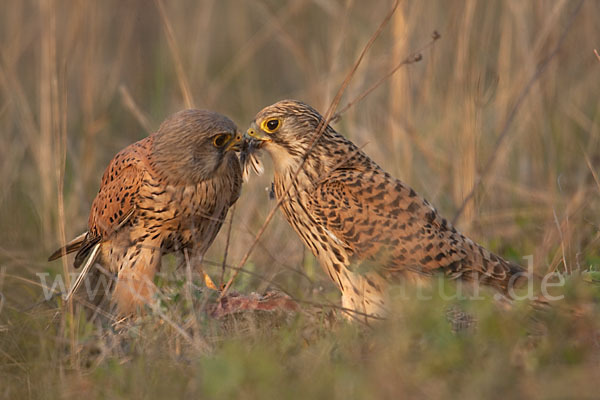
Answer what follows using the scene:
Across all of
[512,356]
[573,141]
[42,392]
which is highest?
[573,141]

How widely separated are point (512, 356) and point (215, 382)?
115cm

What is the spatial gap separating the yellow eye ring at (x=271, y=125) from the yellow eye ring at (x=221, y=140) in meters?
0.22

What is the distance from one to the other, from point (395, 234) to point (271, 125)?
3.05 ft

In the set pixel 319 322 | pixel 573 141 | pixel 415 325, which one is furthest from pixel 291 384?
pixel 573 141

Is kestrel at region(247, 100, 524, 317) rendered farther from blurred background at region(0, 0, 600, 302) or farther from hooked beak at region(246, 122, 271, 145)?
blurred background at region(0, 0, 600, 302)

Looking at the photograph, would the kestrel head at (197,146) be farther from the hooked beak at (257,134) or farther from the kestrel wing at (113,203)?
the kestrel wing at (113,203)

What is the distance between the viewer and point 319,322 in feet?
12.6

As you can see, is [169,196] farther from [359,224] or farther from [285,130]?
[359,224]

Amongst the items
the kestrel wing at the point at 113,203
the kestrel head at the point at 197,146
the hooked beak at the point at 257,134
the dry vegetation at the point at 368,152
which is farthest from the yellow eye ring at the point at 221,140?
the dry vegetation at the point at 368,152

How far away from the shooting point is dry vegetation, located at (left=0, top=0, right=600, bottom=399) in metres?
3.09

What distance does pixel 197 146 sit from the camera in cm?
462

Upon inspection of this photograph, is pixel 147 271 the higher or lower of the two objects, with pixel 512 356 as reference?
lower

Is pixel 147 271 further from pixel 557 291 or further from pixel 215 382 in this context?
pixel 557 291

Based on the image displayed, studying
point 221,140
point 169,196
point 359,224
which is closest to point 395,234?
point 359,224
